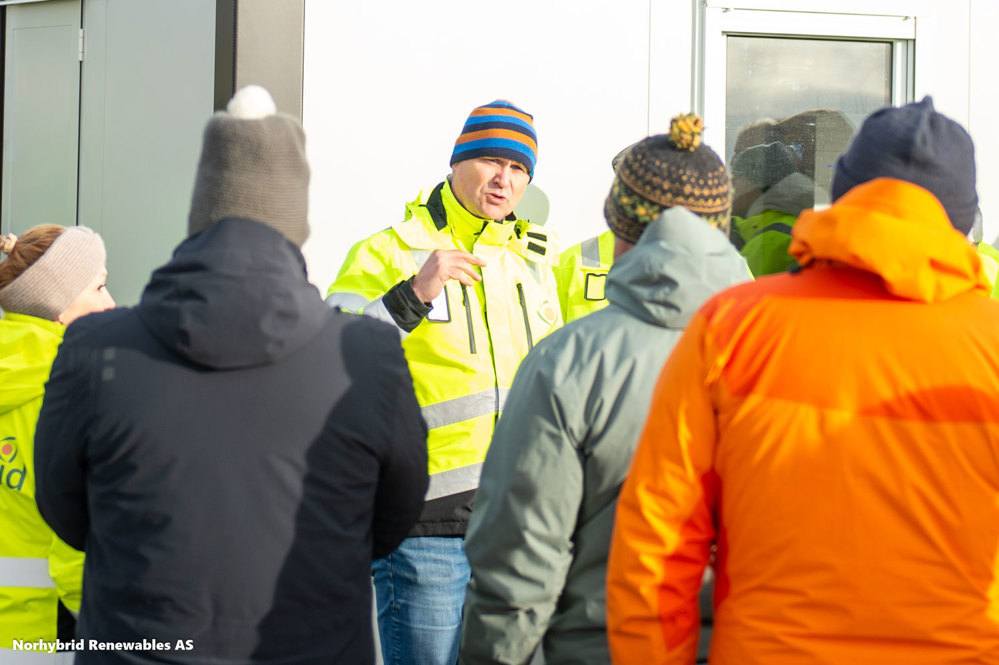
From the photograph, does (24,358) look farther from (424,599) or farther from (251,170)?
(424,599)

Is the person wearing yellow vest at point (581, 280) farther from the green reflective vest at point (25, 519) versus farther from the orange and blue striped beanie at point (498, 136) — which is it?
the green reflective vest at point (25, 519)

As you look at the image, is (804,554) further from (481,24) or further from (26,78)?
(26,78)

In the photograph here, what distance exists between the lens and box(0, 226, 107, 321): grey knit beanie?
248cm

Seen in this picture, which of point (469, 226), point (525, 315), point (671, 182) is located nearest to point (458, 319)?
point (525, 315)

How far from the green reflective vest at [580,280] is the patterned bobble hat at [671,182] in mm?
1247

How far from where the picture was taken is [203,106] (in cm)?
351

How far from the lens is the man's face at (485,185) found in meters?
2.96

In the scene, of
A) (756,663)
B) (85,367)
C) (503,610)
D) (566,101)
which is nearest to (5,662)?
(85,367)

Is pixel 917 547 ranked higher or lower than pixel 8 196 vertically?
lower

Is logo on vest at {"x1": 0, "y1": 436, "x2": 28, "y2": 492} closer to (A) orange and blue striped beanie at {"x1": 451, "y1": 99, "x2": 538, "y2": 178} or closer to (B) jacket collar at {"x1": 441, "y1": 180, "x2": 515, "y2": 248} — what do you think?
(B) jacket collar at {"x1": 441, "y1": 180, "x2": 515, "y2": 248}

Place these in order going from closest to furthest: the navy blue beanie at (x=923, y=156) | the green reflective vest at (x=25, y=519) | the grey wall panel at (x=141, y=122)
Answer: the navy blue beanie at (x=923, y=156)
the green reflective vest at (x=25, y=519)
the grey wall panel at (x=141, y=122)

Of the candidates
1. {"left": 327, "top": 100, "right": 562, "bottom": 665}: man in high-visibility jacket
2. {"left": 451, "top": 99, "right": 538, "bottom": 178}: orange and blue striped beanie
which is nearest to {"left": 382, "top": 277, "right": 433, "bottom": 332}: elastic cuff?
{"left": 327, "top": 100, "right": 562, "bottom": 665}: man in high-visibility jacket

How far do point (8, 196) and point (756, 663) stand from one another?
11.8ft

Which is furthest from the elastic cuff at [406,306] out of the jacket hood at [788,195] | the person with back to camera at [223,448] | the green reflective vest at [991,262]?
the green reflective vest at [991,262]
